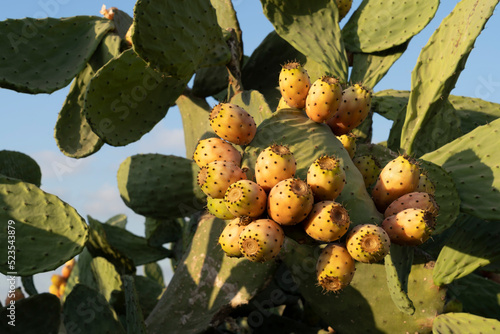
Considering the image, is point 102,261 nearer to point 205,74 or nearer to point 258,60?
point 205,74

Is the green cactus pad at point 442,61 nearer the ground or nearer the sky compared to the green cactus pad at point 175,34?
nearer the ground

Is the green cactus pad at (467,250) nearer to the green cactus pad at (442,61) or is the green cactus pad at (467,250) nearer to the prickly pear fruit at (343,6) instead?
the green cactus pad at (442,61)

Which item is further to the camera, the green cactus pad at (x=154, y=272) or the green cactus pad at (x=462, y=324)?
the green cactus pad at (x=154, y=272)

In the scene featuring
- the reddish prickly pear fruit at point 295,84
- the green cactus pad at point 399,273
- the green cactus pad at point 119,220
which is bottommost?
the green cactus pad at point 119,220

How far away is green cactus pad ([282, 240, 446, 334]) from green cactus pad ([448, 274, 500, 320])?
0.35 meters

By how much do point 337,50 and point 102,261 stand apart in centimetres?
164

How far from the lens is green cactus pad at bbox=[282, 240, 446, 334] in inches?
85.7

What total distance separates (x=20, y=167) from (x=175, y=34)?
1231 mm

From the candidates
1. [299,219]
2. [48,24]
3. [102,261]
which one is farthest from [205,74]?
[299,219]

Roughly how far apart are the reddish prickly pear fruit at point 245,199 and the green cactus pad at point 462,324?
2.99 ft

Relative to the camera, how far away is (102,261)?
3.04 metres

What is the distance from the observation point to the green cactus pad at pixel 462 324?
2.00 m

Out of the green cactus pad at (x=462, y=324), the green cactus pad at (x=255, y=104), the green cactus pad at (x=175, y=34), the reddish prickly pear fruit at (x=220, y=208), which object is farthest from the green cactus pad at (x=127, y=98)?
the green cactus pad at (x=462, y=324)

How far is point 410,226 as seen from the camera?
166cm
